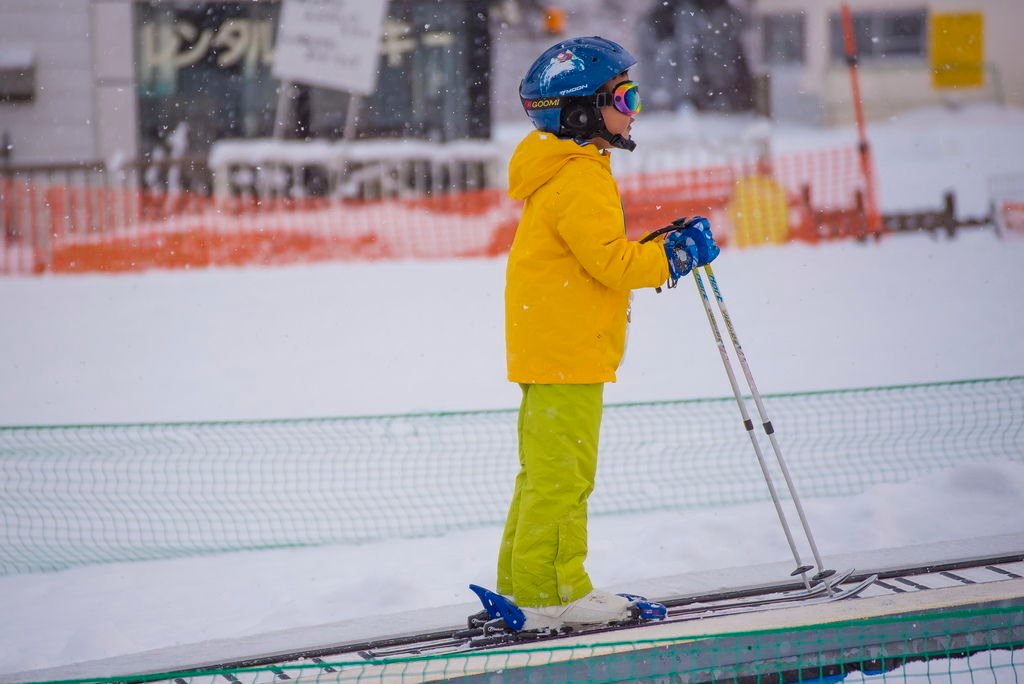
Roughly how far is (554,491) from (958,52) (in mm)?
22191

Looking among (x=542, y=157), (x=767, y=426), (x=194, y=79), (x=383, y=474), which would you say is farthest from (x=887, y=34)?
(x=542, y=157)

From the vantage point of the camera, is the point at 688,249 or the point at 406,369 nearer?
the point at 688,249

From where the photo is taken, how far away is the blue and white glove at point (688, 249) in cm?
336

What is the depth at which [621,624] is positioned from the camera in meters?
3.51

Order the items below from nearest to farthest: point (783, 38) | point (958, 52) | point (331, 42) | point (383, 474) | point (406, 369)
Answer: point (383, 474), point (406, 369), point (331, 42), point (958, 52), point (783, 38)

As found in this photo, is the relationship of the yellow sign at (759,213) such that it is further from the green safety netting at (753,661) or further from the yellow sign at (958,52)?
the yellow sign at (958,52)

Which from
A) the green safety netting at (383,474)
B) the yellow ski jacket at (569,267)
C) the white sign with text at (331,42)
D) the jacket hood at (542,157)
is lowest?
the green safety netting at (383,474)

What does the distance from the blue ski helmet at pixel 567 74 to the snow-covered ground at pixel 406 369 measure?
1.84 meters

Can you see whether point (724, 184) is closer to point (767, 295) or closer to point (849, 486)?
point (767, 295)

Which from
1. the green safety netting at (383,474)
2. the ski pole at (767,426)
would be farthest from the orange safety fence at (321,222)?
the ski pole at (767,426)

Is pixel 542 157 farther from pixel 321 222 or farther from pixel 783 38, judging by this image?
pixel 783 38

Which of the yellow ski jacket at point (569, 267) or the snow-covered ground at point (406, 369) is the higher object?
the yellow ski jacket at point (569, 267)

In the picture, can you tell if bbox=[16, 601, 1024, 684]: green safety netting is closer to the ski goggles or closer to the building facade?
the ski goggles

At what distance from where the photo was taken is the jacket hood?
3334 mm
